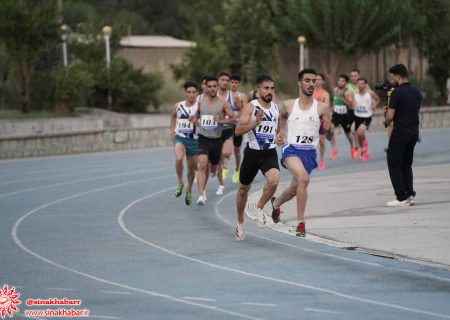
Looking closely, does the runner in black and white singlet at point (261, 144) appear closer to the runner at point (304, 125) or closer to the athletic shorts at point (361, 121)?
the runner at point (304, 125)

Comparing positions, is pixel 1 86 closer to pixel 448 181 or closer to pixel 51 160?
pixel 51 160

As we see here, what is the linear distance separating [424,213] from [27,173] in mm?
11796

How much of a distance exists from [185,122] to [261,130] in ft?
15.7

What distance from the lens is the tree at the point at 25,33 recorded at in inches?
1502

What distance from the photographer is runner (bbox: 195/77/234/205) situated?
17938 mm

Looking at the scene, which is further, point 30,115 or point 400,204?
point 30,115

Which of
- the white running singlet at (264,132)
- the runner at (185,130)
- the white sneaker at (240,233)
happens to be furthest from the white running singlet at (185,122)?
the white sneaker at (240,233)

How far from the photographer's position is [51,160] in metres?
28.5

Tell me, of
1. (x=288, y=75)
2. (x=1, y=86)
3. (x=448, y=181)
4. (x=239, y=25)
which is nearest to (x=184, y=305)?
(x=448, y=181)

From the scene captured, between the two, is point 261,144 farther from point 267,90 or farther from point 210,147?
point 210,147

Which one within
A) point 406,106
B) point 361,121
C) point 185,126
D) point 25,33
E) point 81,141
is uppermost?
point 25,33

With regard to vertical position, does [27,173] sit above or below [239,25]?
below

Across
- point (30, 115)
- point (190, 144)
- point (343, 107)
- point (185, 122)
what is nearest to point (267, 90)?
point (185, 122)

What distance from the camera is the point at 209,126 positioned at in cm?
1811
